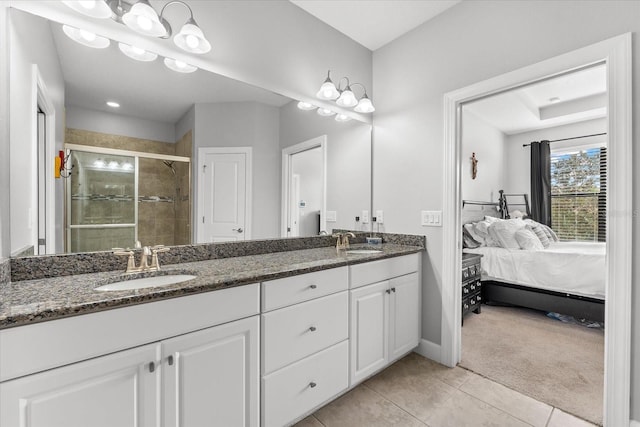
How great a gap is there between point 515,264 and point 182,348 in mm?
3517

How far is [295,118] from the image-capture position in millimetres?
2143

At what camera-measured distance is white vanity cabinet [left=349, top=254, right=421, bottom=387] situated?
5.71 ft

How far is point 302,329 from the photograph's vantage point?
57.1 inches

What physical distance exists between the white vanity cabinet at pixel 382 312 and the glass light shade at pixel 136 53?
160 cm

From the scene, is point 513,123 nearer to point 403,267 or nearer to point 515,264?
point 515,264

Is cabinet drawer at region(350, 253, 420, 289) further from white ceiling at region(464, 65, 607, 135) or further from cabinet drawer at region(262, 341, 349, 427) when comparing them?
white ceiling at region(464, 65, 607, 135)

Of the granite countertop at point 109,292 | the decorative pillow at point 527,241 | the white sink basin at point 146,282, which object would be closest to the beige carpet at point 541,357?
the decorative pillow at point 527,241

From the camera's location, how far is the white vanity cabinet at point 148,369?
0.82 meters

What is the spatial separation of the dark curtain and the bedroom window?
0.28 feet

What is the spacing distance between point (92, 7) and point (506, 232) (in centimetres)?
418

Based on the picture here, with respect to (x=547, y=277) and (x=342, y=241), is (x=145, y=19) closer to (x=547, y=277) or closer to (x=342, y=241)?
(x=342, y=241)

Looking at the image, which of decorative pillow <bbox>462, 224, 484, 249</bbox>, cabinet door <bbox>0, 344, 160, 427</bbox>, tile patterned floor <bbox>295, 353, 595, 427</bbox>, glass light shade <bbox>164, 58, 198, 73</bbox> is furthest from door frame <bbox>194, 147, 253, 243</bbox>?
decorative pillow <bbox>462, 224, 484, 249</bbox>

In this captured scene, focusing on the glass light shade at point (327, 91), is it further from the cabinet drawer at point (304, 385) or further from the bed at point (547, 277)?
the bed at point (547, 277)

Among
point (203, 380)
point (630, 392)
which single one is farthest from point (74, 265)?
point (630, 392)
